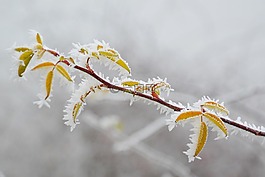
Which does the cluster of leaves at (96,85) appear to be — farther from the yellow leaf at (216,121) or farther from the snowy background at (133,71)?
the snowy background at (133,71)

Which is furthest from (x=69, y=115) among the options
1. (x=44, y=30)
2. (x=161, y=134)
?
(x=44, y=30)

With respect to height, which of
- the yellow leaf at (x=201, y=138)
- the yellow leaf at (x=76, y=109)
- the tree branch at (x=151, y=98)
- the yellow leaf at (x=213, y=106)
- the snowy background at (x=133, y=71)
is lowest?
the yellow leaf at (x=76, y=109)

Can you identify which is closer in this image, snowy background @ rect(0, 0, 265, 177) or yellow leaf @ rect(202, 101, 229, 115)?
yellow leaf @ rect(202, 101, 229, 115)

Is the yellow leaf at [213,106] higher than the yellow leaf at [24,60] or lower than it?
higher

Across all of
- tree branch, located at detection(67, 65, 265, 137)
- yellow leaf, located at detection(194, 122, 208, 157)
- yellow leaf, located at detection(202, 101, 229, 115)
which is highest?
yellow leaf, located at detection(202, 101, 229, 115)

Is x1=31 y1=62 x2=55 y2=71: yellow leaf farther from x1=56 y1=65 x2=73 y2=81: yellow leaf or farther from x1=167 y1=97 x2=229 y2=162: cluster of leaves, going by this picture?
x1=167 y1=97 x2=229 y2=162: cluster of leaves

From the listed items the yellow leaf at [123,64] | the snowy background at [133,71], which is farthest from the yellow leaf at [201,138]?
the snowy background at [133,71]

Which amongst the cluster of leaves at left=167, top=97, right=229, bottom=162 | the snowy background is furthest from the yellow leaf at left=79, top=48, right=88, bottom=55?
the snowy background

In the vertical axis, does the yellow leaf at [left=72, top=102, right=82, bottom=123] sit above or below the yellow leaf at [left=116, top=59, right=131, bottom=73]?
below

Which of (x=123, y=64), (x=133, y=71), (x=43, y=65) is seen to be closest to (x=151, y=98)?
(x=123, y=64)
